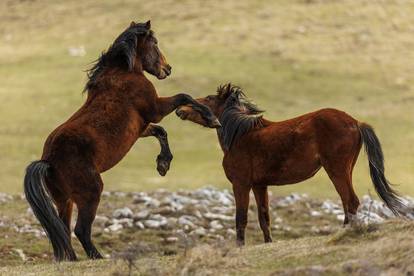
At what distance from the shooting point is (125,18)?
44.1m

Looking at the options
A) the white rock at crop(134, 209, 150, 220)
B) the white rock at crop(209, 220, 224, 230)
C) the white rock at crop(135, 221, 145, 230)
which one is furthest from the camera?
the white rock at crop(134, 209, 150, 220)

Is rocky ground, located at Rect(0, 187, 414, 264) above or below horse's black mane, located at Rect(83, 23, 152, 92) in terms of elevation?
below

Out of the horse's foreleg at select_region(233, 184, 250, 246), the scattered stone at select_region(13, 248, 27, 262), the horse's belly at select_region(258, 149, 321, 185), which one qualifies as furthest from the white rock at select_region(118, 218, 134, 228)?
the horse's belly at select_region(258, 149, 321, 185)

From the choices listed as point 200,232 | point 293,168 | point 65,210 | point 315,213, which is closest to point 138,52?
point 65,210

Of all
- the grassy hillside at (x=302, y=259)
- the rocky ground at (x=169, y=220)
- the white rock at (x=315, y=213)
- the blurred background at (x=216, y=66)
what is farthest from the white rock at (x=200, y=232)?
the grassy hillside at (x=302, y=259)

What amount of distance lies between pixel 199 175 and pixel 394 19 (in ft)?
73.5

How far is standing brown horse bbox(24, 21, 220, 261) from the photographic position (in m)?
9.28

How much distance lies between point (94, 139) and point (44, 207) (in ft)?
2.92

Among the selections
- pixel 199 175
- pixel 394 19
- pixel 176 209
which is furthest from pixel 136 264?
pixel 394 19

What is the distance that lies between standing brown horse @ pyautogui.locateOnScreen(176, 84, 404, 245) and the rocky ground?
2.74 metres

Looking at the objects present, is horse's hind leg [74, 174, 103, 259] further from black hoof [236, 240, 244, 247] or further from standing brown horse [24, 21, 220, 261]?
black hoof [236, 240, 244, 247]

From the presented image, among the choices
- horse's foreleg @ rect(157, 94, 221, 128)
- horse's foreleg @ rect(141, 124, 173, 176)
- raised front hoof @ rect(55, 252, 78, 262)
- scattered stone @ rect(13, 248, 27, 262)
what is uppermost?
horse's foreleg @ rect(157, 94, 221, 128)

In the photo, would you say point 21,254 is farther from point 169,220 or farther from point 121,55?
point 121,55

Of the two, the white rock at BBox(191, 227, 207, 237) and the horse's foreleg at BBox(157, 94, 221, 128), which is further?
the white rock at BBox(191, 227, 207, 237)
